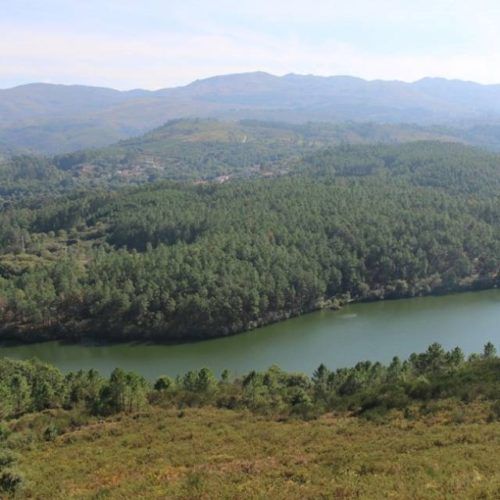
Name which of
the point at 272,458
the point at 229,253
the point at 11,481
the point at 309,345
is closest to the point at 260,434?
the point at 272,458

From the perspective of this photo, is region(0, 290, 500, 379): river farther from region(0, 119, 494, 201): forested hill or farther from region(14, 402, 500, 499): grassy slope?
region(0, 119, 494, 201): forested hill

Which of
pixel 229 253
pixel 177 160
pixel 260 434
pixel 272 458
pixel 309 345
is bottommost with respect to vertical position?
pixel 309 345

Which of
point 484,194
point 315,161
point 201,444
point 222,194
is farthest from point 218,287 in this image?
point 315,161

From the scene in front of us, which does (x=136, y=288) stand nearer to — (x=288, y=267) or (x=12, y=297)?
(x=12, y=297)

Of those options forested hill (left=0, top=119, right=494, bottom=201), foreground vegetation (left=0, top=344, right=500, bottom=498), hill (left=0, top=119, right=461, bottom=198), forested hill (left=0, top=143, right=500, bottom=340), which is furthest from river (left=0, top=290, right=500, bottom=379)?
hill (left=0, top=119, right=461, bottom=198)

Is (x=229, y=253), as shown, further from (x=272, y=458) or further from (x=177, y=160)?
(x=177, y=160)

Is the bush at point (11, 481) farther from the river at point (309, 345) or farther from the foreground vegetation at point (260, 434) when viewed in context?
the river at point (309, 345)

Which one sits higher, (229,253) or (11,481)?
(229,253)
